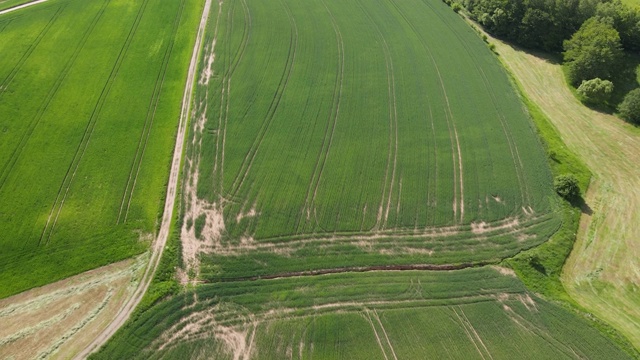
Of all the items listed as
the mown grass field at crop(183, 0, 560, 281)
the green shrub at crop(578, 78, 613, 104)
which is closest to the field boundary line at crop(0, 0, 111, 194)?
the mown grass field at crop(183, 0, 560, 281)

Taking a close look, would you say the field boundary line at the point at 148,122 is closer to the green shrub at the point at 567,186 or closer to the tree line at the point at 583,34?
the green shrub at the point at 567,186

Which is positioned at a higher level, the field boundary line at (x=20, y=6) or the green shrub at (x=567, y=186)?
the green shrub at (x=567, y=186)

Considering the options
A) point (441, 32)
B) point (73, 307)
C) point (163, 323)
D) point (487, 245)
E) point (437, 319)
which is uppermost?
point (441, 32)

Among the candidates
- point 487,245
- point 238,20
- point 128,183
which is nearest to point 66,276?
point 128,183

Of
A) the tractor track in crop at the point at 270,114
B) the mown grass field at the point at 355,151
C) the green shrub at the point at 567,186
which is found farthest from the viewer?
the tractor track in crop at the point at 270,114

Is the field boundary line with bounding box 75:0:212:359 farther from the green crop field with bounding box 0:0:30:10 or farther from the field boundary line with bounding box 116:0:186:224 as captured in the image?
the green crop field with bounding box 0:0:30:10

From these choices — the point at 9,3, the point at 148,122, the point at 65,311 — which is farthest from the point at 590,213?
the point at 9,3

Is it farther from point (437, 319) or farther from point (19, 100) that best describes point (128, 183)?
point (437, 319)

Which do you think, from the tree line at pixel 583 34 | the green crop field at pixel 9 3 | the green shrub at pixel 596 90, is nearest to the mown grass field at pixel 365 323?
the green shrub at pixel 596 90
